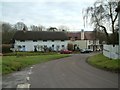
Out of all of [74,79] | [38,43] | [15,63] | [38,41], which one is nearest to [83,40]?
[38,41]

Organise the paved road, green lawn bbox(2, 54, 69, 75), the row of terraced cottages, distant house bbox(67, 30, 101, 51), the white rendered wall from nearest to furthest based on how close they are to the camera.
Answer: the paved road < green lawn bbox(2, 54, 69, 75) < the row of terraced cottages < the white rendered wall < distant house bbox(67, 30, 101, 51)

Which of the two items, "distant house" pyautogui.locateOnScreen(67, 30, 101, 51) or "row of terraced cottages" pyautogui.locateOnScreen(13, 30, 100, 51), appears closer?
"row of terraced cottages" pyautogui.locateOnScreen(13, 30, 100, 51)

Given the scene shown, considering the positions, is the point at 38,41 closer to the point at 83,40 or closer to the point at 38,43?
the point at 38,43

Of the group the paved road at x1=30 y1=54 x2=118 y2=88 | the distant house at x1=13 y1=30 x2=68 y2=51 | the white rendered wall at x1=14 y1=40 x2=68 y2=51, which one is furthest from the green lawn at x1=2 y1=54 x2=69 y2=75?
the white rendered wall at x1=14 y1=40 x2=68 y2=51

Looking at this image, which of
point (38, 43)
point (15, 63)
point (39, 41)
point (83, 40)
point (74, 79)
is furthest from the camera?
point (83, 40)

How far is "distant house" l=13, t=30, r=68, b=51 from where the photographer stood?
9594 centimetres

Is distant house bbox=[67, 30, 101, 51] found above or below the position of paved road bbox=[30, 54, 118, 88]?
above

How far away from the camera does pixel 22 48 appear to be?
95.6 metres

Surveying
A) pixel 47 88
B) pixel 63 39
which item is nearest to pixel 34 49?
pixel 63 39

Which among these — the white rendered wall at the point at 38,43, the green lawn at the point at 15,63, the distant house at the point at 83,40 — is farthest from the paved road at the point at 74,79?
the distant house at the point at 83,40

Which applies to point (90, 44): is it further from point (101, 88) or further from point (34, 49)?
point (101, 88)

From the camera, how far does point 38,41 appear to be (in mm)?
97125

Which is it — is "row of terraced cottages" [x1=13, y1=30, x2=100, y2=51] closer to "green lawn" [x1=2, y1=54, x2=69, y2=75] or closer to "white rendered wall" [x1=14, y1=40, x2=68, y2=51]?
"white rendered wall" [x1=14, y1=40, x2=68, y2=51]

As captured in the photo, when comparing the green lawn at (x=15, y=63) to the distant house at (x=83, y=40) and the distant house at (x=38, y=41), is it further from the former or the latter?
the distant house at (x=83, y=40)
